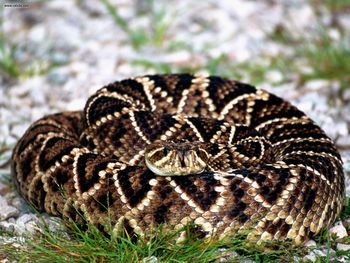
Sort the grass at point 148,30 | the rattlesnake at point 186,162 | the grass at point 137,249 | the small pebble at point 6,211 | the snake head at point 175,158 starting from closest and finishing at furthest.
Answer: the grass at point 137,249
the rattlesnake at point 186,162
the snake head at point 175,158
the small pebble at point 6,211
the grass at point 148,30

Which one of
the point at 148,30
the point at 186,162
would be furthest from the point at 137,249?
the point at 148,30

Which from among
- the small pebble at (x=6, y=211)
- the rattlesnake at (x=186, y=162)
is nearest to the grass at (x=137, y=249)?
the rattlesnake at (x=186, y=162)

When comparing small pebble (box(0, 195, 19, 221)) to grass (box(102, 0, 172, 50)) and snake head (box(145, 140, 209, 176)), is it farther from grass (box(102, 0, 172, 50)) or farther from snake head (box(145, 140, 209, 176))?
grass (box(102, 0, 172, 50))

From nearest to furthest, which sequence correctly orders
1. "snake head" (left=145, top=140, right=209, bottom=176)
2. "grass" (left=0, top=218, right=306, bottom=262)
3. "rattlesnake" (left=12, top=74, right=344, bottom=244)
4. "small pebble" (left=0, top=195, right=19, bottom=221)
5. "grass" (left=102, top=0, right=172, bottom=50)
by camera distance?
"grass" (left=0, top=218, right=306, bottom=262), "rattlesnake" (left=12, top=74, right=344, bottom=244), "snake head" (left=145, top=140, right=209, bottom=176), "small pebble" (left=0, top=195, right=19, bottom=221), "grass" (left=102, top=0, right=172, bottom=50)

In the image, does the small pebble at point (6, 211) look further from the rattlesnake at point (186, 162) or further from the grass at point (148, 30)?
the grass at point (148, 30)

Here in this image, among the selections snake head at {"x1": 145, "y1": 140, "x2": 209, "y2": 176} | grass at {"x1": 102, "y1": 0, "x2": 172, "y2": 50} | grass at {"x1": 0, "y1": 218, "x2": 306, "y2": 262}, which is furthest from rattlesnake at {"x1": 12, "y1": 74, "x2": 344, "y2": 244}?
grass at {"x1": 102, "y1": 0, "x2": 172, "y2": 50}

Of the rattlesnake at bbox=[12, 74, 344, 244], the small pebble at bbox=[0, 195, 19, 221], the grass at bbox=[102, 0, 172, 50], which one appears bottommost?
the small pebble at bbox=[0, 195, 19, 221]

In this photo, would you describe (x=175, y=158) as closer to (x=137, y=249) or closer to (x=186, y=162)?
(x=186, y=162)

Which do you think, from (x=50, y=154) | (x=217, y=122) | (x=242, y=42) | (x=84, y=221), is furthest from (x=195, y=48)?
(x=84, y=221)
